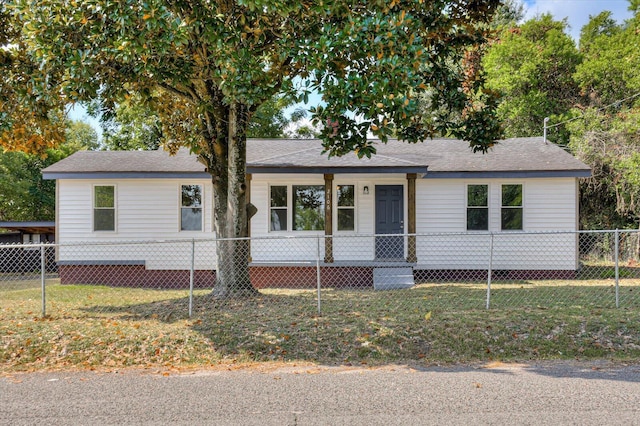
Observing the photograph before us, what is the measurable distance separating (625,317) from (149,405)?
6.91 meters

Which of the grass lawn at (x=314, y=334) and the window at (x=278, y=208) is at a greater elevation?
the window at (x=278, y=208)

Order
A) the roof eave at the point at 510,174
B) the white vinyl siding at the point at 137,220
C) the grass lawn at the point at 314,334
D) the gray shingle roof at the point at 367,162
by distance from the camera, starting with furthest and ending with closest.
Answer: the white vinyl siding at the point at 137,220
the roof eave at the point at 510,174
the gray shingle roof at the point at 367,162
the grass lawn at the point at 314,334

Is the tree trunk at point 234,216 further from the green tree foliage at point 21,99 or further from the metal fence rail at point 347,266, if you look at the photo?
the green tree foliage at point 21,99

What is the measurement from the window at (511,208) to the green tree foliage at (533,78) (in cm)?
1043

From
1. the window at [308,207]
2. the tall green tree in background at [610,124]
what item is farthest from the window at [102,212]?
the tall green tree in background at [610,124]

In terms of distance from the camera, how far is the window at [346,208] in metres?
14.5

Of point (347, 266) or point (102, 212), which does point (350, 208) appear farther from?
point (102, 212)

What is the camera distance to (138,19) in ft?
23.9

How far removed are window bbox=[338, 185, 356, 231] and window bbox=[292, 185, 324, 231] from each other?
523 millimetres

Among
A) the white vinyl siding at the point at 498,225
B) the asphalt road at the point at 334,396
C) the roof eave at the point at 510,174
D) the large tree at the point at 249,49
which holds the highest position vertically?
the large tree at the point at 249,49

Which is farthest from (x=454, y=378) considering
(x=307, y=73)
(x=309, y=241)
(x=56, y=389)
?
(x=309, y=241)

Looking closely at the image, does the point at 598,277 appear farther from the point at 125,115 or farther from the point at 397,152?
the point at 125,115

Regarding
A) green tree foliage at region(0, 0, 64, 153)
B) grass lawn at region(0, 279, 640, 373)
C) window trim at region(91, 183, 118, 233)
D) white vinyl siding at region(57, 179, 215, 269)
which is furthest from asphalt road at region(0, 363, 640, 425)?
window trim at region(91, 183, 118, 233)

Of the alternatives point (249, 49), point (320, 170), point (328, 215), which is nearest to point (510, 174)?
point (328, 215)
